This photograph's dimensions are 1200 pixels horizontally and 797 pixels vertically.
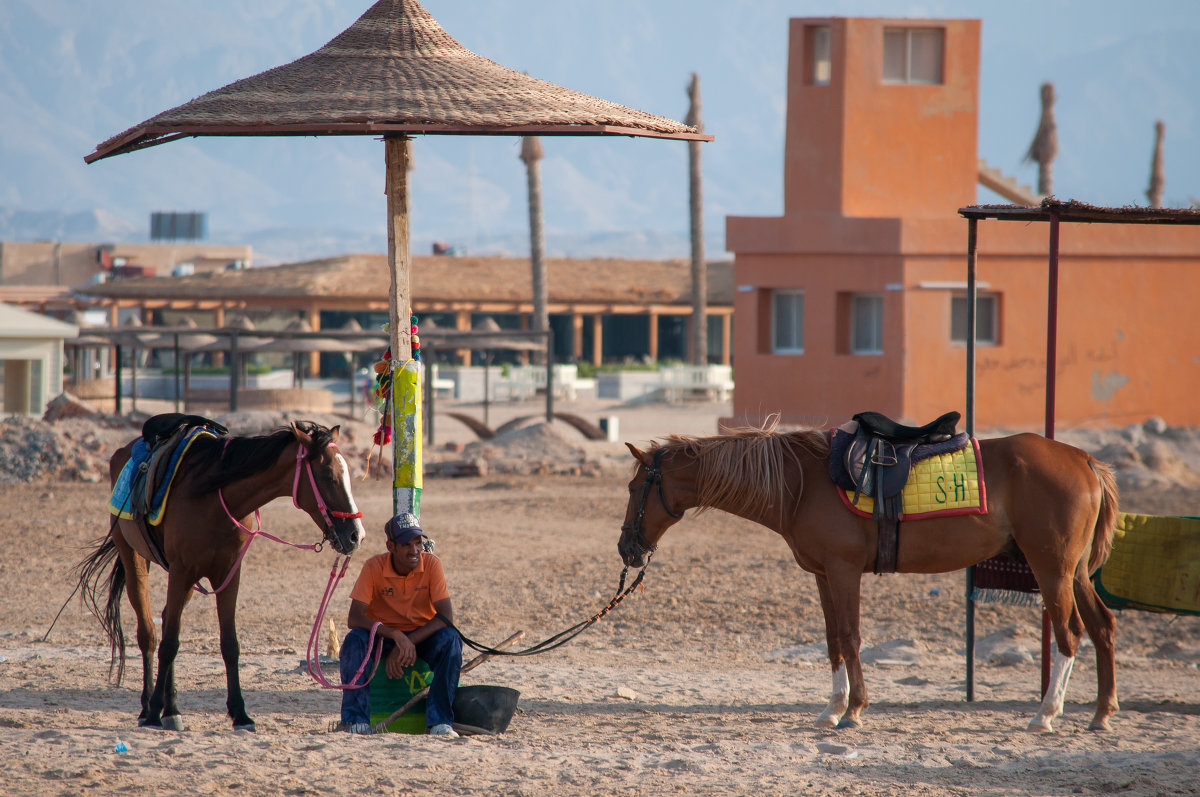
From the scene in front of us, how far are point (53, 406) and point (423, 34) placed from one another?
16255 millimetres

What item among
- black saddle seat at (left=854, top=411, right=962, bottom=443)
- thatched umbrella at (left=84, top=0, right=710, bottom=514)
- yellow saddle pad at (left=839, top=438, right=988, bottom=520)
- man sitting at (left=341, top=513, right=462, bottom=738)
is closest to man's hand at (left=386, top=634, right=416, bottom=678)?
man sitting at (left=341, top=513, right=462, bottom=738)

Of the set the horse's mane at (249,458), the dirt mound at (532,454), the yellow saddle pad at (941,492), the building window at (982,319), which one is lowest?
the dirt mound at (532,454)

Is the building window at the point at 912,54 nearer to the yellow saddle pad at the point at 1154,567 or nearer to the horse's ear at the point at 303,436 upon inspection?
the yellow saddle pad at the point at 1154,567

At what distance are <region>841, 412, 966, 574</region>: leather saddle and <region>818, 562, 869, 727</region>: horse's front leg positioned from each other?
8.5 inches

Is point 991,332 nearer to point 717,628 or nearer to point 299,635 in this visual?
point 717,628

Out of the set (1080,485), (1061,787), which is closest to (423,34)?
(1080,485)

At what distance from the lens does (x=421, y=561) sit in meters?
6.09

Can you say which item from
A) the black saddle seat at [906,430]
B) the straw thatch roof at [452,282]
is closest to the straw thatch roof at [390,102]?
the black saddle seat at [906,430]

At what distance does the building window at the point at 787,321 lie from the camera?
20641mm

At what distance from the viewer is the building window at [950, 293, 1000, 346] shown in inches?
782

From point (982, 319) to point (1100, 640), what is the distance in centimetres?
1439

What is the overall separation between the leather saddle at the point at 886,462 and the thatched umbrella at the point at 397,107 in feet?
6.48

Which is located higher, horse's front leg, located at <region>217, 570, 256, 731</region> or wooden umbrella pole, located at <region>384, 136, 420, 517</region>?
wooden umbrella pole, located at <region>384, 136, 420, 517</region>

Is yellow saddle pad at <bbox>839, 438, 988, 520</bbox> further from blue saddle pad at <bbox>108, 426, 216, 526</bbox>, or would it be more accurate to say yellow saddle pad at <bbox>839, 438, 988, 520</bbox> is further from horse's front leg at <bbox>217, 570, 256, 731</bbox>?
blue saddle pad at <bbox>108, 426, 216, 526</bbox>
